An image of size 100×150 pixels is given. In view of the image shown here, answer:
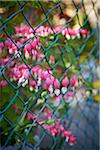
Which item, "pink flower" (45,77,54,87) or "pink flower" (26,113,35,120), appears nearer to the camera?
"pink flower" (45,77,54,87)

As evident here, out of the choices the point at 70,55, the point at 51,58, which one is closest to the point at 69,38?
the point at 70,55

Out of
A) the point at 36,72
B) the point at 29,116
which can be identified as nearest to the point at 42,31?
the point at 36,72

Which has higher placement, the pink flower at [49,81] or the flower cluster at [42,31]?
the flower cluster at [42,31]

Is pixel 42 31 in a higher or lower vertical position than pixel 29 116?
higher

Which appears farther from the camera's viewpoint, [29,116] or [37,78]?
[29,116]

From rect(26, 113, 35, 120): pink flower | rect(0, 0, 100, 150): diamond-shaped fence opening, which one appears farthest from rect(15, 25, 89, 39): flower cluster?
rect(26, 113, 35, 120): pink flower

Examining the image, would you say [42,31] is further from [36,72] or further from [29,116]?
[29,116]

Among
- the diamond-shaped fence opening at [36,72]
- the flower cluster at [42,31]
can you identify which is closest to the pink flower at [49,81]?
the diamond-shaped fence opening at [36,72]

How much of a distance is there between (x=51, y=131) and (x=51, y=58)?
38cm

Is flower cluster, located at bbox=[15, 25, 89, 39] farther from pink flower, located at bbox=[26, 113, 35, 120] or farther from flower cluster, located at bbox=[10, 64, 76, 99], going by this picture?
pink flower, located at bbox=[26, 113, 35, 120]

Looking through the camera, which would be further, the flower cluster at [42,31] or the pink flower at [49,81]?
the flower cluster at [42,31]

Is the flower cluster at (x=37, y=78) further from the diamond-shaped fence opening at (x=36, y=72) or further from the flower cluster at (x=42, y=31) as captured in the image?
the flower cluster at (x=42, y=31)

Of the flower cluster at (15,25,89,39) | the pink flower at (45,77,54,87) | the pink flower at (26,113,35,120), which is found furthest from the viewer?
the pink flower at (26,113,35,120)

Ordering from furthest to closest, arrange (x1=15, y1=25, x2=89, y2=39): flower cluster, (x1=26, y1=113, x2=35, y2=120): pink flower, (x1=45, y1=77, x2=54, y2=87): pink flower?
1. (x1=26, y1=113, x2=35, y2=120): pink flower
2. (x1=15, y1=25, x2=89, y2=39): flower cluster
3. (x1=45, y1=77, x2=54, y2=87): pink flower
